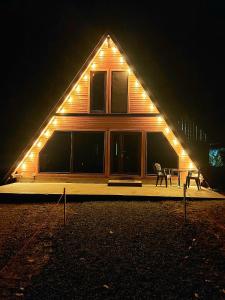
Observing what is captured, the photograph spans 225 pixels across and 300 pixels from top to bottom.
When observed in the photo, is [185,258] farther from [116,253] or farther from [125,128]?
[125,128]

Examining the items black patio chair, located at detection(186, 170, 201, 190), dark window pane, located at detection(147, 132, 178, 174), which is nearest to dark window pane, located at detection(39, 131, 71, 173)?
dark window pane, located at detection(147, 132, 178, 174)

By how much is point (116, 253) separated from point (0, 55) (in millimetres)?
32240

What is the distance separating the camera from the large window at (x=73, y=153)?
1328 cm

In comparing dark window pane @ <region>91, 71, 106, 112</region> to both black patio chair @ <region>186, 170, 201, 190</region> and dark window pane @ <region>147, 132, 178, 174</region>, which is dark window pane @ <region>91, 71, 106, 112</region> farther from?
black patio chair @ <region>186, 170, 201, 190</region>

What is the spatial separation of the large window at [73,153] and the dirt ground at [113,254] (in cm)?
467

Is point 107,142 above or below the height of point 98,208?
above

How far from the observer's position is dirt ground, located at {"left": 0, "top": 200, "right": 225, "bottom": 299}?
379 cm

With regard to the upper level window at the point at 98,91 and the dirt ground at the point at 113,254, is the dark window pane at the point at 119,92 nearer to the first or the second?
the upper level window at the point at 98,91

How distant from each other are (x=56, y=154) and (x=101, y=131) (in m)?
1.88

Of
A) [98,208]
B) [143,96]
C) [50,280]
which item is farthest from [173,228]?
[143,96]

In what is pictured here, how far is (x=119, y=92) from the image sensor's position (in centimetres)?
1330

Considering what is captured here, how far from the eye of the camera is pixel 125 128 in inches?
521

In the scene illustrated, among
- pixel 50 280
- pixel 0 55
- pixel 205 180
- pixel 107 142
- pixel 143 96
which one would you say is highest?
pixel 0 55

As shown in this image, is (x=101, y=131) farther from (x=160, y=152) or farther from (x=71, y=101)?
(x=160, y=152)
